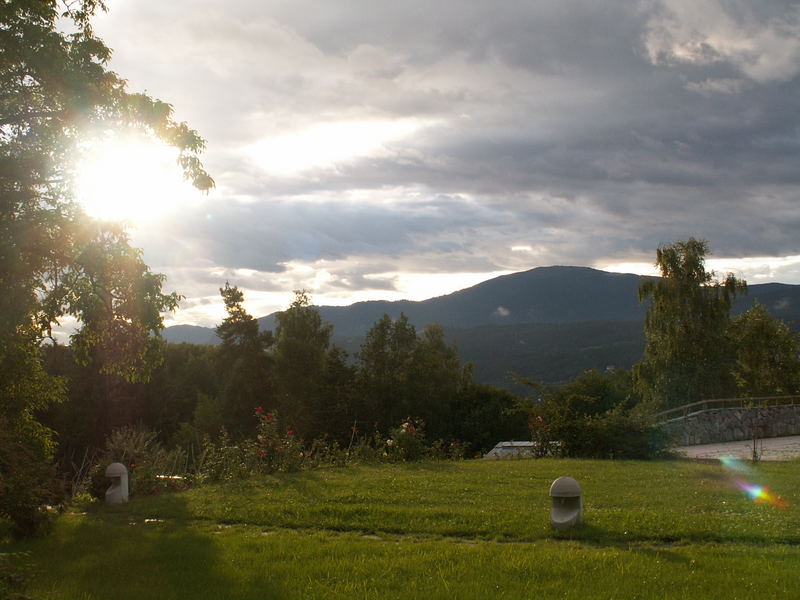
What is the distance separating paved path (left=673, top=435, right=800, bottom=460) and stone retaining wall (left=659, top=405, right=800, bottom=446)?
794mm

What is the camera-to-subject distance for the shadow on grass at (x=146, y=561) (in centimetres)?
627

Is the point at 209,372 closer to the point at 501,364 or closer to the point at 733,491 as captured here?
the point at 733,491

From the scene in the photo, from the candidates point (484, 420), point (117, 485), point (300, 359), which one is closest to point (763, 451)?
point (117, 485)

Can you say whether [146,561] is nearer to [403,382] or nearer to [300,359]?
[403,382]

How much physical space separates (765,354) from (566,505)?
4192 cm

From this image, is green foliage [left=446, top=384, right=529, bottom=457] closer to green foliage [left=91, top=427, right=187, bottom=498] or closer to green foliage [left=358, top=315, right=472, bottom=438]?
green foliage [left=358, top=315, right=472, bottom=438]

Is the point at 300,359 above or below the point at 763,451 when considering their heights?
above

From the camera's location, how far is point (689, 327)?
38.1m

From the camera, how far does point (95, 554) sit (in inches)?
307

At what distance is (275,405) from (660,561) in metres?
52.1

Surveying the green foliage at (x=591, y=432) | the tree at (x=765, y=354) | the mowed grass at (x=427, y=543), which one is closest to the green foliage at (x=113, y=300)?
the mowed grass at (x=427, y=543)

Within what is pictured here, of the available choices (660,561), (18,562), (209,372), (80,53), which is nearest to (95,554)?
(18,562)

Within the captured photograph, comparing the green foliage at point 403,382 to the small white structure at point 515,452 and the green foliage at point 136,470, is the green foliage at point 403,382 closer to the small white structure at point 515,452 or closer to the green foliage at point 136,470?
the small white structure at point 515,452

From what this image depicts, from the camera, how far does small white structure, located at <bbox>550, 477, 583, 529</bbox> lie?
7.92 meters
